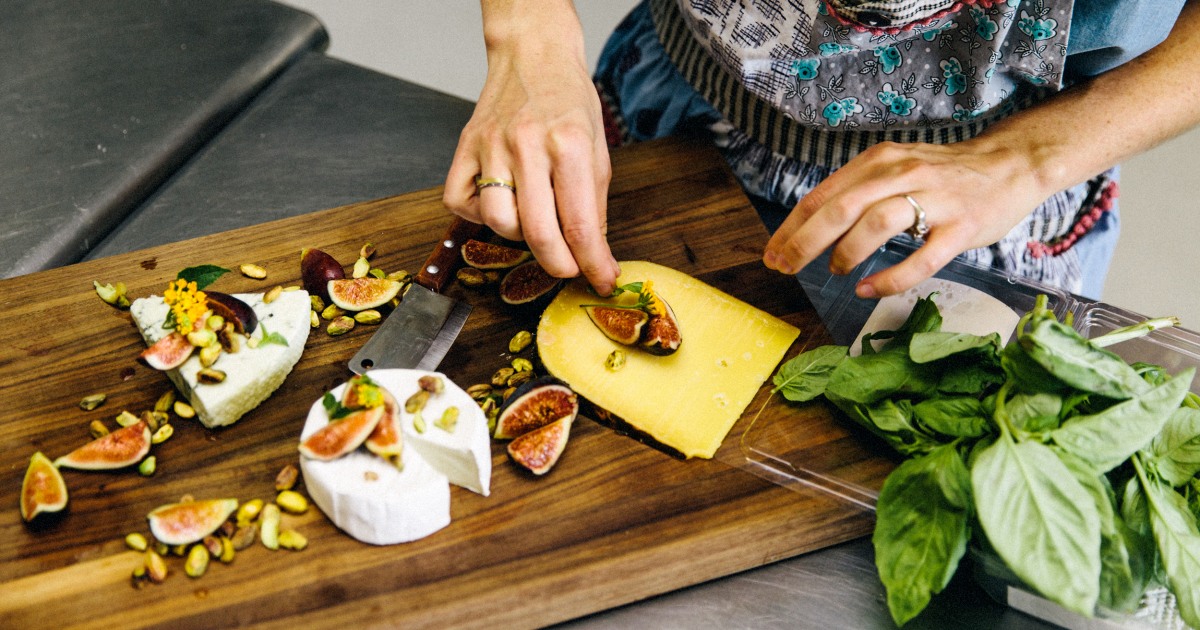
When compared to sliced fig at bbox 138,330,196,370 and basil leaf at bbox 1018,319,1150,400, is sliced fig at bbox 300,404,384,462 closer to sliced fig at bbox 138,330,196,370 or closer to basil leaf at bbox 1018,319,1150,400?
sliced fig at bbox 138,330,196,370

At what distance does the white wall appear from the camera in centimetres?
373

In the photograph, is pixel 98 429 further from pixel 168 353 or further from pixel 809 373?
pixel 809 373

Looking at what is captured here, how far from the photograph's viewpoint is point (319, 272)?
179 cm

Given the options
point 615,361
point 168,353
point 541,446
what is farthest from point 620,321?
point 168,353

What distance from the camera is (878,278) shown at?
1576mm

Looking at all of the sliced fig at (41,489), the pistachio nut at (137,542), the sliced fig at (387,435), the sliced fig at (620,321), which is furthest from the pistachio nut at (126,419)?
the sliced fig at (620,321)

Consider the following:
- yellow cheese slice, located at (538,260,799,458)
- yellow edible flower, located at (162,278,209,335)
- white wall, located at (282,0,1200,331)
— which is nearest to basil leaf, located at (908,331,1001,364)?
yellow cheese slice, located at (538,260,799,458)

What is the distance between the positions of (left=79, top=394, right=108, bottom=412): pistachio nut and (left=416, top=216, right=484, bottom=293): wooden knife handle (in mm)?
621

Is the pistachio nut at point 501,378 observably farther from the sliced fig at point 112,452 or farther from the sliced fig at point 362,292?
the sliced fig at point 112,452

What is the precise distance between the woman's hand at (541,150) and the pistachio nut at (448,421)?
12.9 inches

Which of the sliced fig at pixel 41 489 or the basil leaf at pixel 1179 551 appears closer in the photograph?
the basil leaf at pixel 1179 551

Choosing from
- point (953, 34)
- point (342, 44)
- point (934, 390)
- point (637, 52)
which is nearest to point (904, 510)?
point (934, 390)

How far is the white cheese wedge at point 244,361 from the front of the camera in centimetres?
156

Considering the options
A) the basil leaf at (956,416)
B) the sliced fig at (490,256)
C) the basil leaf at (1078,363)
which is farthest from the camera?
the sliced fig at (490,256)
